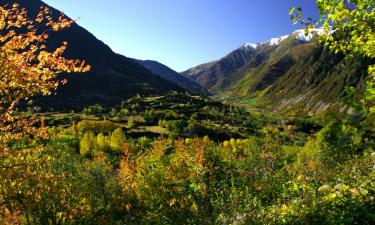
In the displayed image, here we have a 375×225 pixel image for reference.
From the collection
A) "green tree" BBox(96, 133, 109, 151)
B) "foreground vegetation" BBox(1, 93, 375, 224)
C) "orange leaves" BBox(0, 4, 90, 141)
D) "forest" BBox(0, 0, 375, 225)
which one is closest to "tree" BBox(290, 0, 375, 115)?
"forest" BBox(0, 0, 375, 225)

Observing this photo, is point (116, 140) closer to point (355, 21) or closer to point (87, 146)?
point (87, 146)

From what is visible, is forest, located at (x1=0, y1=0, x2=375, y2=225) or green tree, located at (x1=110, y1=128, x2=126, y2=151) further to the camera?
green tree, located at (x1=110, y1=128, x2=126, y2=151)

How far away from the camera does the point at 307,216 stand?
1331cm

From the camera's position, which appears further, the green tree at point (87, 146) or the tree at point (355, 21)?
the green tree at point (87, 146)

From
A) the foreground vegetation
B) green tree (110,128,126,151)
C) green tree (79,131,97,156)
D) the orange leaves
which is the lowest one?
green tree (79,131,97,156)

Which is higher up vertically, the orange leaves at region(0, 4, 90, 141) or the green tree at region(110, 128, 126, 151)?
the orange leaves at region(0, 4, 90, 141)

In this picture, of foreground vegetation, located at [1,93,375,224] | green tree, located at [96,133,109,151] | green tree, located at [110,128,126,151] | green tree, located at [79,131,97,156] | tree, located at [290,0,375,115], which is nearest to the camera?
tree, located at [290,0,375,115]

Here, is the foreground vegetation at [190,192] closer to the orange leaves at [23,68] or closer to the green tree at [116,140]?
the orange leaves at [23,68]

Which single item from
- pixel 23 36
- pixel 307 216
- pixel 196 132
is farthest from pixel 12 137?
pixel 196 132

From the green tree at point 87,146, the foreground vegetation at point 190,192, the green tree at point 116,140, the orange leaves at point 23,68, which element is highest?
the orange leaves at point 23,68

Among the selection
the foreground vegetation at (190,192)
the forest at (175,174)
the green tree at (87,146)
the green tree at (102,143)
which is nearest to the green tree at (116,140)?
the green tree at (102,143)

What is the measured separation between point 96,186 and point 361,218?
75.8ft

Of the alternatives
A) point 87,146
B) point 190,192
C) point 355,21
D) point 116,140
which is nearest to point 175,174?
point 190,192

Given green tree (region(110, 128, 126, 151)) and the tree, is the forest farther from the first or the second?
green tree (region(110, 128, 126, 151))
